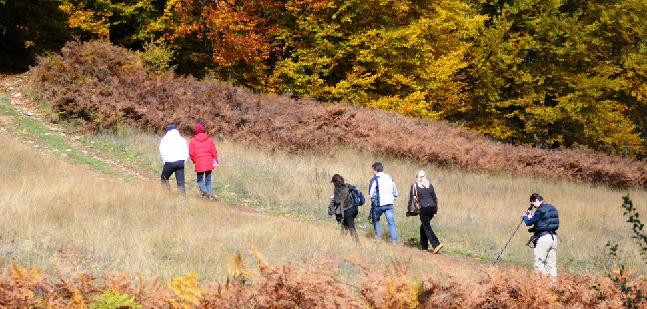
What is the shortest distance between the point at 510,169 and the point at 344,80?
26.2 ft

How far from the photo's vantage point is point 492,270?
22.9 ft

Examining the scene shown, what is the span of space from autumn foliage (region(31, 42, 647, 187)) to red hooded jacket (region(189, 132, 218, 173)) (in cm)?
664

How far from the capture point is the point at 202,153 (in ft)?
50.5

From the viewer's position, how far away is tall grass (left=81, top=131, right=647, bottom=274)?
1561 centimetres

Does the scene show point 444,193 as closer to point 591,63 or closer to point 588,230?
point 588,230

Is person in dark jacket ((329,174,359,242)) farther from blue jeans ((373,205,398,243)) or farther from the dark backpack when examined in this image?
blue jeans ((373,205,398,243))

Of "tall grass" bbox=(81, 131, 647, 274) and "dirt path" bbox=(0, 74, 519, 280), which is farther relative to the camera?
"tall grass" bbox=(81, 131, 647, 274)

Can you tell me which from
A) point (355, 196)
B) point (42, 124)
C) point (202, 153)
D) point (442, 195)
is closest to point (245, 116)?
point (42, 124)

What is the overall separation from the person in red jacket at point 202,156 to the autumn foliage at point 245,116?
262 inches

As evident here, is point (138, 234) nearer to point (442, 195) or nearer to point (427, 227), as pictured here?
point (427, 227)

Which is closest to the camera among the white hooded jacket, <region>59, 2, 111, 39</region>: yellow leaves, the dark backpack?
the dark backpack

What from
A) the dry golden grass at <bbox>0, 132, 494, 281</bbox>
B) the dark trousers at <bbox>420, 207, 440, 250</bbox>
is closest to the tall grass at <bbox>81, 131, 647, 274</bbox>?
the dark trousers at <bbox>420, 207, 440, 250</bbox>

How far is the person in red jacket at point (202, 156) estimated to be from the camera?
15.3 m

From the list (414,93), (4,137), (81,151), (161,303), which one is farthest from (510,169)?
(161,303)
